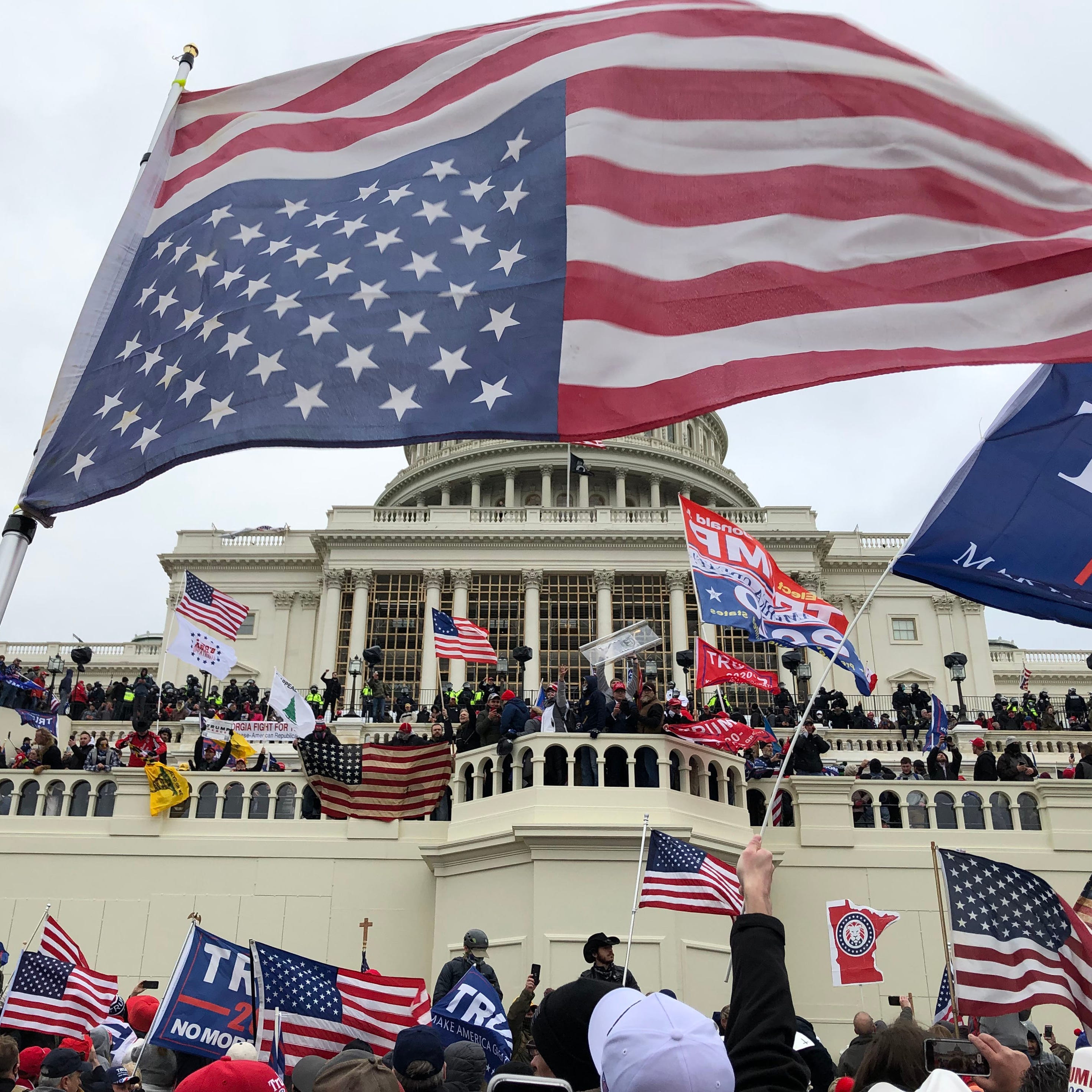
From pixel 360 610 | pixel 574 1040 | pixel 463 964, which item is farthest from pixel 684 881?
pixel 360 610

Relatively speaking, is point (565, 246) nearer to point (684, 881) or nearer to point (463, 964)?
point (463, 964)

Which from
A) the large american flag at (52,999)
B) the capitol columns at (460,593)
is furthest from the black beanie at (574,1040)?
the capitol columns at (460,593)

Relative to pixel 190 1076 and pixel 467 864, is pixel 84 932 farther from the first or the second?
pixel 190 1076

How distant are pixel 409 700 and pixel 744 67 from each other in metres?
33.8

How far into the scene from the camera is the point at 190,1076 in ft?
13.0

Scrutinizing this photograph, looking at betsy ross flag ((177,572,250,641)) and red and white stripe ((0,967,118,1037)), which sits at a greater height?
betsy ross flag ((177,572,250,641))

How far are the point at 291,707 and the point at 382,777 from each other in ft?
25.8

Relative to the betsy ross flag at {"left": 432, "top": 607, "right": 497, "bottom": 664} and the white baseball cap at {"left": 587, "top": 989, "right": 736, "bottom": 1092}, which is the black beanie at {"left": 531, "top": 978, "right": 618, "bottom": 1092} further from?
the betsy ross flag at {"left": 432, "top": 607, "right": 497, "bottom": 664}

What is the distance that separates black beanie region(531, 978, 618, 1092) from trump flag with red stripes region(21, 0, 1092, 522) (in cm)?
327

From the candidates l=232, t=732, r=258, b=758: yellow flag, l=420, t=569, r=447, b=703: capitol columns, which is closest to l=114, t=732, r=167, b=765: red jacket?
l=232, t=732, r=258, b=758: yellow flag

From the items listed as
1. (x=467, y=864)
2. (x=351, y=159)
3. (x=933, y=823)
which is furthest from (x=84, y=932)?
(x=351, y=159)

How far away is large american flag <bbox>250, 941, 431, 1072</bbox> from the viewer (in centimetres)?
755

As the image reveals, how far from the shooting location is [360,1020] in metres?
7.91

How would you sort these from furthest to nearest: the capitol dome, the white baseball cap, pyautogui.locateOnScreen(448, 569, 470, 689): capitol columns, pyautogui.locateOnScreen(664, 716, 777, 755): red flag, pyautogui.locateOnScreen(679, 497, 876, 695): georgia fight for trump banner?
1. the capitol dome
2. pyautogui.locateOnScreen(448, 569, 470, 689): capitol columns
3. pyautogui.locateOnScreen(664, 716, 777, 755): red flag
4. pyautogui.locateOnScreen(679, 497, 876, 695): georgia fight for trump banner
5. the white baseball cap
